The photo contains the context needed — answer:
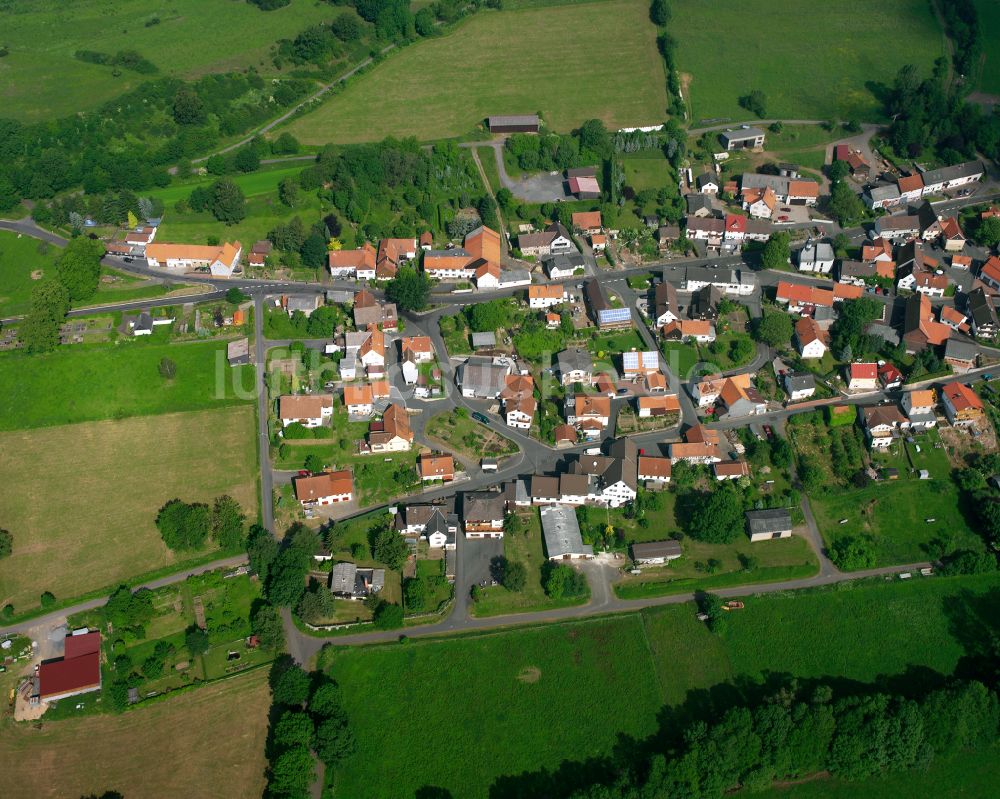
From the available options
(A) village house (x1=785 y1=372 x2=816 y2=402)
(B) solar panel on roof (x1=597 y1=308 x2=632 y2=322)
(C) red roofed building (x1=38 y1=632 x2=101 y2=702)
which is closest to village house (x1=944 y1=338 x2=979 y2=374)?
(A) village house (x1=785 y1=372 x2=816 y2=402)

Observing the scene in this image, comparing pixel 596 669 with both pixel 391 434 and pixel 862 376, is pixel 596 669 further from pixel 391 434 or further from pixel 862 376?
pixel 862 376

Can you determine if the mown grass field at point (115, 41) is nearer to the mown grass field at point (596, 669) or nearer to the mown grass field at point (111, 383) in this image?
the mown grass field at point (111, 383)

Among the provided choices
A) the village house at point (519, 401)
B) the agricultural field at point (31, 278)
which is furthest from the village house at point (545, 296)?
the agricultural field at point (31, 278)

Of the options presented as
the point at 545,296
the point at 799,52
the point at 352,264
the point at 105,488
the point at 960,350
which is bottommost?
the point at 105,488

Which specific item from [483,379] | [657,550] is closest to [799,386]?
[657,550]

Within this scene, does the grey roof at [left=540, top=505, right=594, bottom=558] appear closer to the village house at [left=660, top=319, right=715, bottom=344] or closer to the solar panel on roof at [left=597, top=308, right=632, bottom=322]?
the solar panel on roof at [left=597, top=308, right=632, bottom=322]
